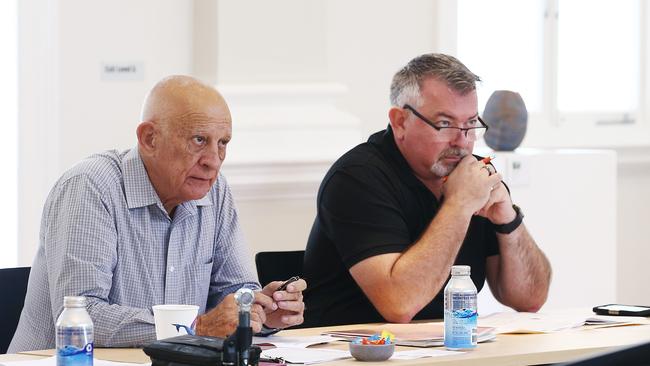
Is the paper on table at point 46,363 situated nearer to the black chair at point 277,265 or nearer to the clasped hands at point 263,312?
the clasped hands at point 263,312

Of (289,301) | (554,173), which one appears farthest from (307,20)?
(289,301)

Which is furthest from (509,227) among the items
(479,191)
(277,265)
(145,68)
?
(145,68)

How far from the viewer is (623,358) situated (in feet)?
4.31

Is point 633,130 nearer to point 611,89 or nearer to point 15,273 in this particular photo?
point 611,89

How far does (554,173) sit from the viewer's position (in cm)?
480

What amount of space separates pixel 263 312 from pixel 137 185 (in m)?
0.50

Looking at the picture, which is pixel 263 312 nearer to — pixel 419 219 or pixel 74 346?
pixel 74 346

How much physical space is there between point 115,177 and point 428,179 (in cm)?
101

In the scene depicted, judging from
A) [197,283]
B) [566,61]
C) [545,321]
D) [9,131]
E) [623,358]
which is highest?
[566,61]

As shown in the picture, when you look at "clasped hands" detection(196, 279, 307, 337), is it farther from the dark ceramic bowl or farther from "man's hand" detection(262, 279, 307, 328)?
the dark ceramic bowl

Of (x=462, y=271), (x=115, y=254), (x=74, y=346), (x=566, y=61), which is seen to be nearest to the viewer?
(x=74, y=346)

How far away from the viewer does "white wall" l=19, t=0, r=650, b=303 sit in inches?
177

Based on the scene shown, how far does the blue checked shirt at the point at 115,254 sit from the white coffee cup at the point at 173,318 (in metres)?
0.18

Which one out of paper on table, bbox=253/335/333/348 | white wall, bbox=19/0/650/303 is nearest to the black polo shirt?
paper on table, bbox=253/335/333/348
